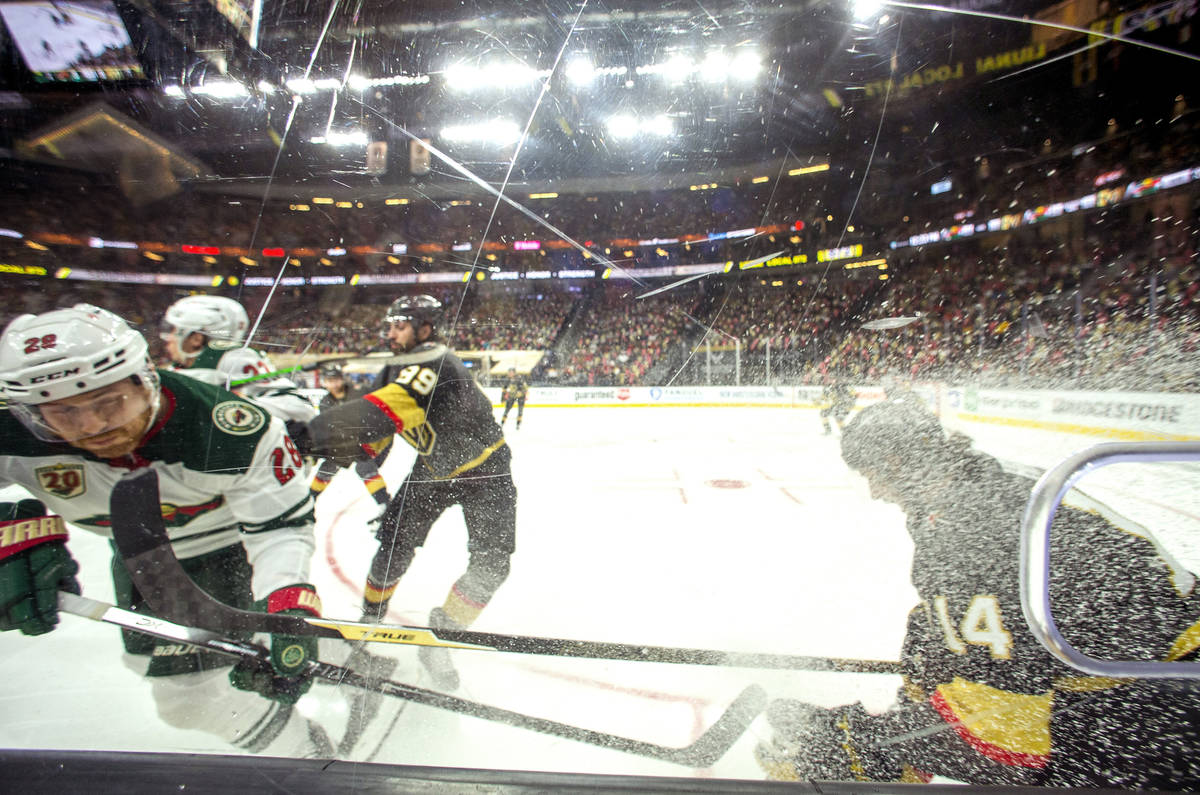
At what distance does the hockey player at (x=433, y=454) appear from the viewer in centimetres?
117

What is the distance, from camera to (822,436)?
141 cm

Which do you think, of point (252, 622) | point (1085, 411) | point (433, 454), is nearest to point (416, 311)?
point (433, 454)

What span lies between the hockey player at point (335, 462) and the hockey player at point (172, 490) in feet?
0.44

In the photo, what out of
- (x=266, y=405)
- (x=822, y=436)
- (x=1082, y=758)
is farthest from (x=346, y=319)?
(x=1082, y=758)

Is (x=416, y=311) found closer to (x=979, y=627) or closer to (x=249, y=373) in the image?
(x=249, y=373)

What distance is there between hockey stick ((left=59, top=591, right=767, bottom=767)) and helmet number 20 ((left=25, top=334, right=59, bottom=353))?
21.6 inches

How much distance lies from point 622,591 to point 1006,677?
2.90 ft

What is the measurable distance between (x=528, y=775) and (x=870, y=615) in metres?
1.01

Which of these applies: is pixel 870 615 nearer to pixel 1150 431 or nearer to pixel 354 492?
pixel 1150 431

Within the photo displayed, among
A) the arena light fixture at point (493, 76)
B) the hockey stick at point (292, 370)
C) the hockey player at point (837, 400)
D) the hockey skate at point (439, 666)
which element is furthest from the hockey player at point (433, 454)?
the hockey player at point (837, 400)

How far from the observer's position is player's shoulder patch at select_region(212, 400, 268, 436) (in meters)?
1.02

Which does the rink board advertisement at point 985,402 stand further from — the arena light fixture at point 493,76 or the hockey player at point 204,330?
the arena light fixture at point 493,76

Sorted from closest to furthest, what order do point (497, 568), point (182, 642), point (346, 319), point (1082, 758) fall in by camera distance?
point (1082, 758) < point (182, 642) < point (346, 319) < point (497, 568)

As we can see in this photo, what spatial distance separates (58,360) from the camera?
0.86 meters
